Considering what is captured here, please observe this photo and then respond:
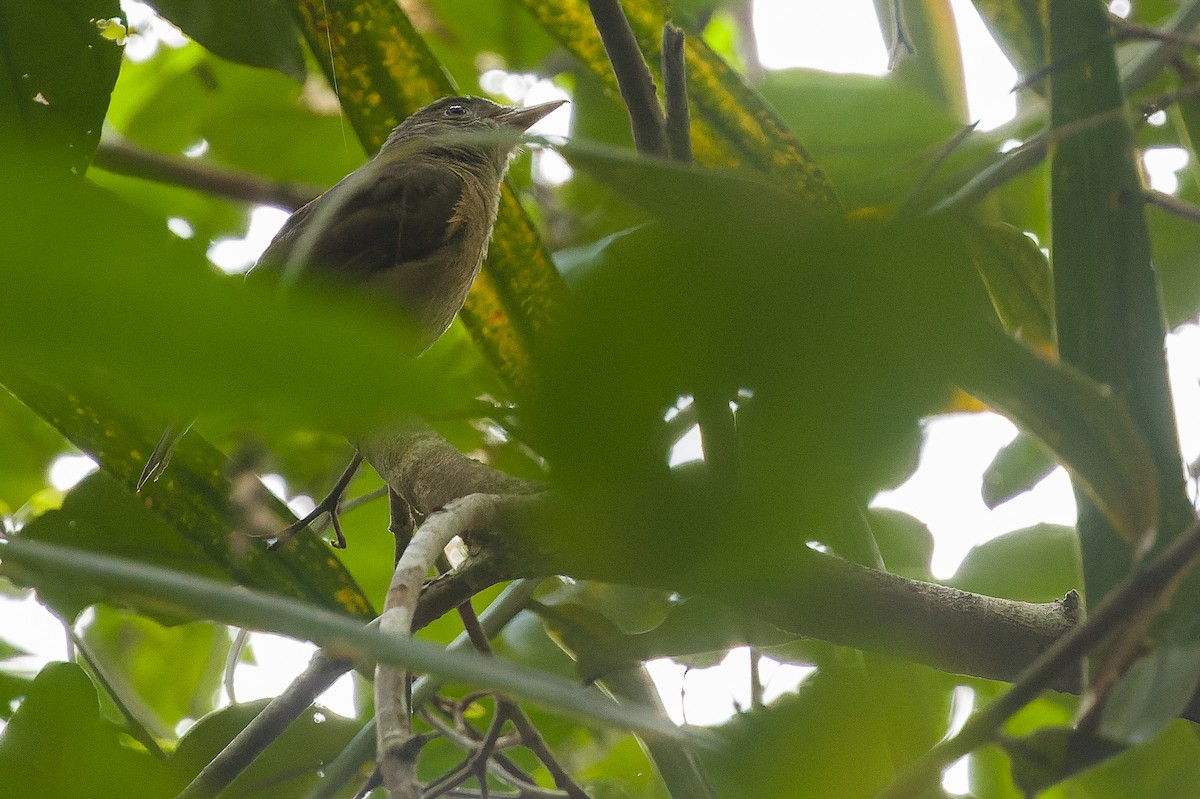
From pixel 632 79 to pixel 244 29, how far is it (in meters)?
0.93

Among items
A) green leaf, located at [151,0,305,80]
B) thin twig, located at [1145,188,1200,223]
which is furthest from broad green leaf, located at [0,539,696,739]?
green leaf, located at [151,0,305,80]

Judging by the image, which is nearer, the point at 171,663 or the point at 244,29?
the point at 244,29

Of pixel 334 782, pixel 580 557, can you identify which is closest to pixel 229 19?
pixel 334 782

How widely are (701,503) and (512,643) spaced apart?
154 centimetres

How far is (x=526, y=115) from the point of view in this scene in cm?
310

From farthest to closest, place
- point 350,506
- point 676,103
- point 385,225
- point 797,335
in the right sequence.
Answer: point 385,225, point 350,506, point 676,103, point 797,335

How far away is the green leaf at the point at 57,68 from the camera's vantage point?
167 cm

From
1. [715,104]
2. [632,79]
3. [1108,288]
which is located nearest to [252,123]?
[715,104]

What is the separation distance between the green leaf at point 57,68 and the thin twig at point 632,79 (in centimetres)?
83

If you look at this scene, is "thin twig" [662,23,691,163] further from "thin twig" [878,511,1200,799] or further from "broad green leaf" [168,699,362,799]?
"broad green leaf" [168,699,362,799]

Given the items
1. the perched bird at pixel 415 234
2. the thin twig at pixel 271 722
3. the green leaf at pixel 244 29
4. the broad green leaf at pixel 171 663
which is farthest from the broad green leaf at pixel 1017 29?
the broad green leaf at pixel 171 663

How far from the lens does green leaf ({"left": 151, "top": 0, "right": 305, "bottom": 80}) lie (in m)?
1.87

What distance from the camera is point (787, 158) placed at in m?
1.78

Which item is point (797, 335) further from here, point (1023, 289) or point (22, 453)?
point (22, 453)
